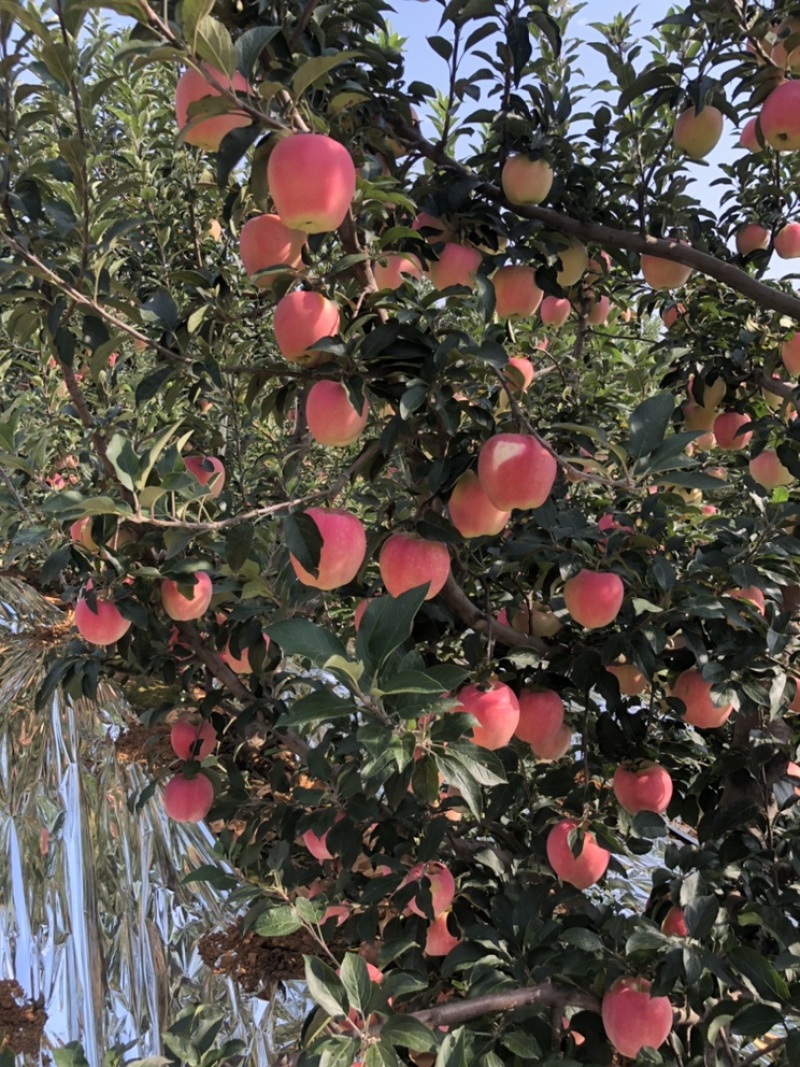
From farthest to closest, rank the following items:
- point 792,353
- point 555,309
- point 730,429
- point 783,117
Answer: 1. point 730,429
2. point 555,309
3. point 792,353
4. point 783,117

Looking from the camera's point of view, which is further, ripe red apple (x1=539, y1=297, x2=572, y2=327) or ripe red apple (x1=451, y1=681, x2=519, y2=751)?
ripe red apple (x1=539, y1=297, x2=572, y2=327)

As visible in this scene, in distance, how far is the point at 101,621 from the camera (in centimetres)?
115

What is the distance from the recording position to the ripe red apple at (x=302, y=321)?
881 millimetres

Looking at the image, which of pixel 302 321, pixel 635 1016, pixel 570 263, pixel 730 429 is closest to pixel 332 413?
pixel 302 321

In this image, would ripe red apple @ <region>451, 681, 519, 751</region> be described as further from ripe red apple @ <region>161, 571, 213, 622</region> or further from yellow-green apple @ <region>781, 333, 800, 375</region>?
yellow-green apple @ <region>781, 333, 800, 375</region>

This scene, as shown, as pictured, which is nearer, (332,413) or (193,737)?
(332,413)

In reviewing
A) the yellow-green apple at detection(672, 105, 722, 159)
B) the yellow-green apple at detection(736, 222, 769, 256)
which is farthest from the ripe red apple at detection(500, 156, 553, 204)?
the yellow-green apple at detection(736, 222, 769, 256)

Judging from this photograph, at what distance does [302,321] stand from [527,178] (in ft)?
1.80

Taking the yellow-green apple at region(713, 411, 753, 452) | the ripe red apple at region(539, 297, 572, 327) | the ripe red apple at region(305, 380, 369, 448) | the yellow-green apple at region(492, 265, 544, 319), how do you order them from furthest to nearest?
the yellow-green apple at region(713, 411, 753, 452)
the ripe red apple at region(539, 297, 572, 327)
the yellow-green apple at region(492, 265, 544, 319)
the ripe red apple at region(305, 380, 369, 448)

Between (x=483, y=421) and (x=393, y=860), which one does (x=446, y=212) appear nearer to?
(x=483, y=421)

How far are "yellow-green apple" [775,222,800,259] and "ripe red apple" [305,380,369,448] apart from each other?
1.22 metres

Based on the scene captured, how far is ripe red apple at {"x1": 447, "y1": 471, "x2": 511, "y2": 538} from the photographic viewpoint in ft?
3.23

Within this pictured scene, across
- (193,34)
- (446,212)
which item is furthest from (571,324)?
(193,34)

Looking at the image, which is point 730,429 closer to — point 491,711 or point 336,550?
point 491,711
